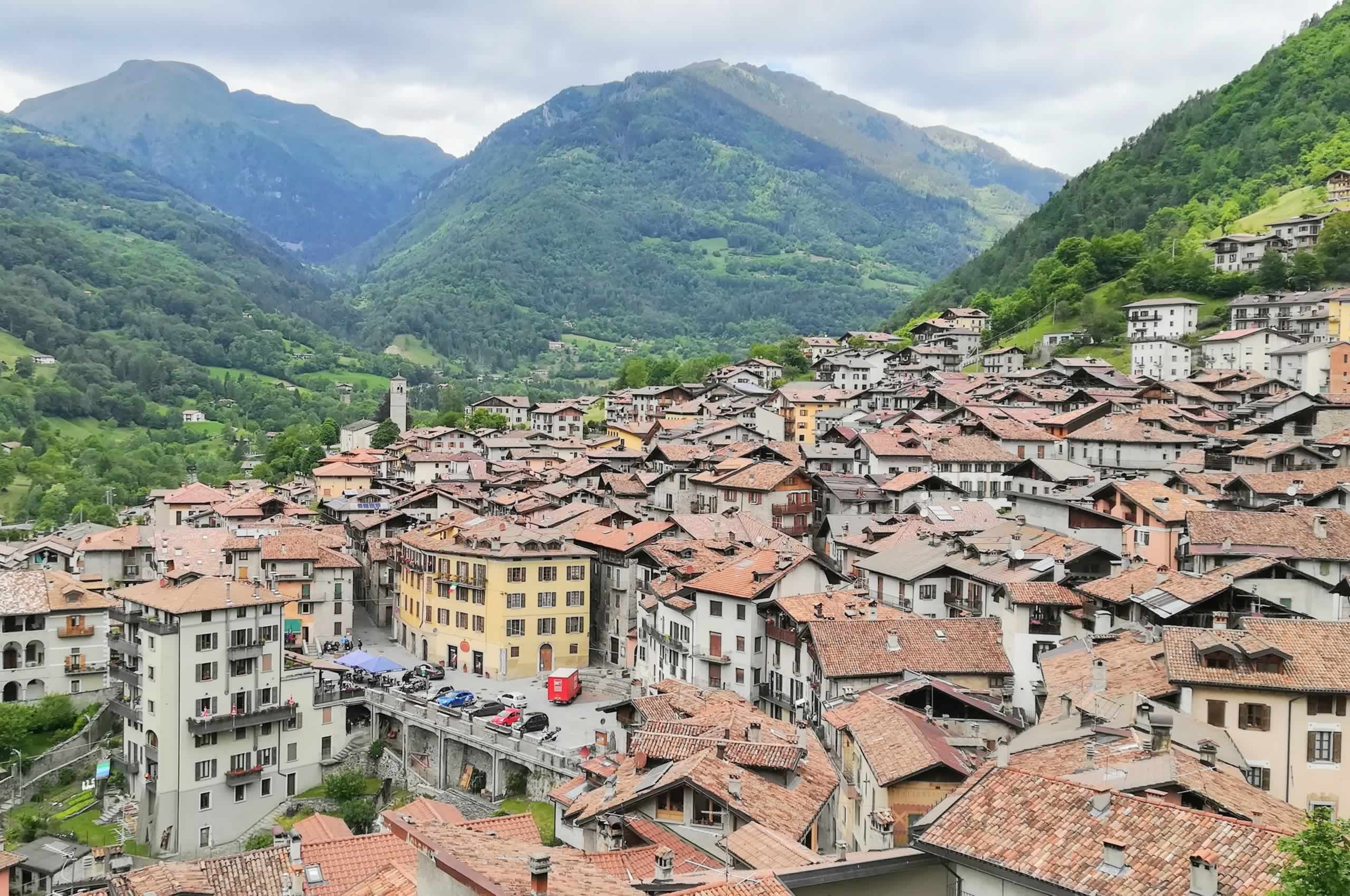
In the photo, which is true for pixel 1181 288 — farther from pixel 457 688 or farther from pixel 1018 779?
pixel 1018 779

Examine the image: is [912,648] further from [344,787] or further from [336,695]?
[336,695]

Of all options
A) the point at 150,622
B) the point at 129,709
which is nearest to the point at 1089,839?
the point at 150,622

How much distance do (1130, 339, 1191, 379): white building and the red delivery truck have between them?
252ft

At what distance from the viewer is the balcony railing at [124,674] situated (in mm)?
52969

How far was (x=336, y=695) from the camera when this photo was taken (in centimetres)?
5650

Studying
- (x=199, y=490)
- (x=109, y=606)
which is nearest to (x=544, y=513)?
(x=109, y=606)

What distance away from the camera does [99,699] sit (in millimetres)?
66125

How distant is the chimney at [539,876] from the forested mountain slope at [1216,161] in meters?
155

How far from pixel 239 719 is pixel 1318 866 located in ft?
→ 155

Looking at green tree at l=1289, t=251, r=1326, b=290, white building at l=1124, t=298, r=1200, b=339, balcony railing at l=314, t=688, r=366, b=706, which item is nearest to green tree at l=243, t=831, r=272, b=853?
balcony railing at l=314, t=688, r=366, b=706

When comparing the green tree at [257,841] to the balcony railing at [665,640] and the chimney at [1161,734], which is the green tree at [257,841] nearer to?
the balcony railing at [665,640]

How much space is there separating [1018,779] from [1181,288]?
126584mm

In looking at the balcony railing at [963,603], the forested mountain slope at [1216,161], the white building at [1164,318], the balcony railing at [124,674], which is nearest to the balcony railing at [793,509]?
the balcony railing at [963,603]

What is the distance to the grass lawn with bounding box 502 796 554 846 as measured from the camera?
4368 centimetres
